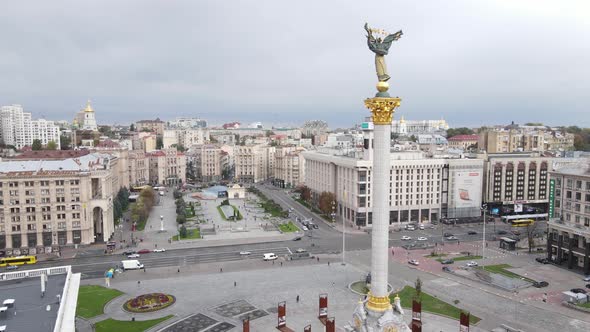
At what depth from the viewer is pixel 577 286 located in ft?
201

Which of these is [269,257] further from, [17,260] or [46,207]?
[46,207]

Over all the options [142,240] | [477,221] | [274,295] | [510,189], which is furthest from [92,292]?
[510,189]

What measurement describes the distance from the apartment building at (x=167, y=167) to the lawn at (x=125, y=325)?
12945 centimetres

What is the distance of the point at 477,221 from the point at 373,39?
260 feet

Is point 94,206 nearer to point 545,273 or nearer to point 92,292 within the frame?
point 92,292

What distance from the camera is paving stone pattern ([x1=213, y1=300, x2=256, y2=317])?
2046 inches

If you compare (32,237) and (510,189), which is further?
(510,189)

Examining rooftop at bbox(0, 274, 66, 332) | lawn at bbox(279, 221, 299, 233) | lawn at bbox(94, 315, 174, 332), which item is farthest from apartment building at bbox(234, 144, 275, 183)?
rooftop at bbox(0, 274, 66, 332)

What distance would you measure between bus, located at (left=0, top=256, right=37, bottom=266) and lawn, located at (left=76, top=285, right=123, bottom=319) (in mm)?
18390

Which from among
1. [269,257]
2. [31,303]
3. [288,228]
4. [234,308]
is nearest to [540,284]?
[269,257]

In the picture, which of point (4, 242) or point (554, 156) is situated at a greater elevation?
point (554, 156)

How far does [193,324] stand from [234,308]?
5.95 metres

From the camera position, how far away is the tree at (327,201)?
10850 cm

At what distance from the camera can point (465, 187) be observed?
10650cm
